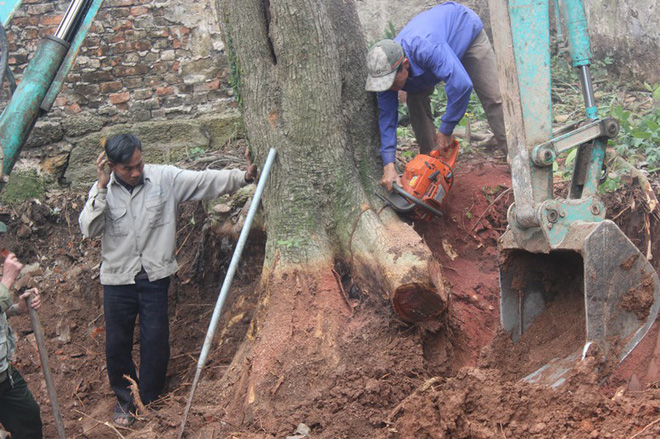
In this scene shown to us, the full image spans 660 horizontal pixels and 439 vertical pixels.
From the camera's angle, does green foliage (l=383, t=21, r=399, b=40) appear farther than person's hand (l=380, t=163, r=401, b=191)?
Yes

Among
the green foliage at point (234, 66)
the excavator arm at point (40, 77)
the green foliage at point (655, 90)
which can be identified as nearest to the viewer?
the excavator arm at point (40, 77)

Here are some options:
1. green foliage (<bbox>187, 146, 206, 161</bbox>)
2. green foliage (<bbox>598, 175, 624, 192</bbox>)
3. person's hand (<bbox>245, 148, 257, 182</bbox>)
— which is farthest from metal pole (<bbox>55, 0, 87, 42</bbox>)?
green foliage (<bbox>598, 175, 624, 192</bbox>)

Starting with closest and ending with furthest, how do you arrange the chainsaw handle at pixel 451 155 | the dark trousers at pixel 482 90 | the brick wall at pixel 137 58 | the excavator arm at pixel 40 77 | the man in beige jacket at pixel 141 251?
the excavator arm at pixel 40 77
the man in beige jacket at pixel 141 251
the chainsaw handle at pixel 451 155
the dark trousers at pixel 482 90
the brick wall at pixel 137 58

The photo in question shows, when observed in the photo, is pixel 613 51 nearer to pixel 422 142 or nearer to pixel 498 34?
pixel 422 142

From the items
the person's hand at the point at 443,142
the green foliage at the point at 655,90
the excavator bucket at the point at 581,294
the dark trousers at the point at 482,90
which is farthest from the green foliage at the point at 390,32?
the excavator bucket at the point at 581,294

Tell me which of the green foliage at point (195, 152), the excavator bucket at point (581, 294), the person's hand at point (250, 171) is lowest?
the excavator bucket at point (581, 294)

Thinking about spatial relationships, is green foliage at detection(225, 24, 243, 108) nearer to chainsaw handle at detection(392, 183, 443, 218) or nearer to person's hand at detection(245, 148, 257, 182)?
person's hand at detection(245, 148, 257, 182)

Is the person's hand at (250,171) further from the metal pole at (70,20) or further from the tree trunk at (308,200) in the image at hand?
the metal pole at (70,20)

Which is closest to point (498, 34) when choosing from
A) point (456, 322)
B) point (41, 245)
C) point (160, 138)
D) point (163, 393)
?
point (456, 322)

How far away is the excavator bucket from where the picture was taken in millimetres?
3154

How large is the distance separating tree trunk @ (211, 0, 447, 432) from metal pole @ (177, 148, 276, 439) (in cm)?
14

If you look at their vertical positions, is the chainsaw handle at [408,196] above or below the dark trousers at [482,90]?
below

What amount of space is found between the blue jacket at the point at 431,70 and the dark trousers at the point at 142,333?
1867 millimetres

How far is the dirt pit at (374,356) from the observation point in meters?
3.06
